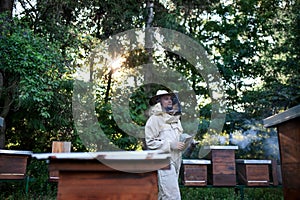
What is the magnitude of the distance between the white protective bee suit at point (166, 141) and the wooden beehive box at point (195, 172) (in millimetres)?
1770

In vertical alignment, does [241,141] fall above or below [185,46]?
below

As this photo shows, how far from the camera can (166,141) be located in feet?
9.52

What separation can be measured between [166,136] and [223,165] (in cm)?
214

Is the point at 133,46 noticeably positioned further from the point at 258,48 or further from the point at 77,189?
the point at 77,189

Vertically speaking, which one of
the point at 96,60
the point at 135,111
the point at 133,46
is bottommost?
the point at 135,111

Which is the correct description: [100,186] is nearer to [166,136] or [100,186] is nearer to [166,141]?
[166,141]

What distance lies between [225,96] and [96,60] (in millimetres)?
3679

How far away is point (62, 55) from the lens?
5430 millimetres

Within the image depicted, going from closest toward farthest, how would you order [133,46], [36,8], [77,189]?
[77,189] → [36,8] → [133,46]

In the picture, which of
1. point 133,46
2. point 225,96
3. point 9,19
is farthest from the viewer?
point 225,96

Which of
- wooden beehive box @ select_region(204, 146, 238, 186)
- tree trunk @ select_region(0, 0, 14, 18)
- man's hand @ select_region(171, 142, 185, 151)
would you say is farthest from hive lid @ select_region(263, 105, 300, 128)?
tree trunk @ select_region(0, 0, 14, 18)

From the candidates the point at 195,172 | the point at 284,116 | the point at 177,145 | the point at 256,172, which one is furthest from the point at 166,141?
the point at 256,172

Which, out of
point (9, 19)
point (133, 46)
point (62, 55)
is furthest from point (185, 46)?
point (9, 19)

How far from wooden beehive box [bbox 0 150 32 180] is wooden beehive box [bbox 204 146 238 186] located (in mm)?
2874
